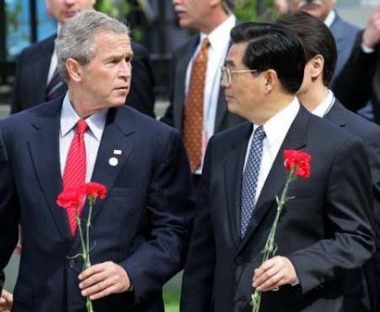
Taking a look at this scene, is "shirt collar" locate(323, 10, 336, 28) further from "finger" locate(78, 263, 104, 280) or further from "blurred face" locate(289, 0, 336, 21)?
"finger" locate(78, 263, 104, 280)

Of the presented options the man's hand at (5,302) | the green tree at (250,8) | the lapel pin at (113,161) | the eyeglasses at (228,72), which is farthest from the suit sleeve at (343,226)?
the green tree at (250,8)

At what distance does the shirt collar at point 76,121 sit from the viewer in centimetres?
514

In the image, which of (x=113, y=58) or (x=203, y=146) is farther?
(x=203, y=146)

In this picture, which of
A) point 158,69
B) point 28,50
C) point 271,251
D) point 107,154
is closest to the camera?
point 271,251

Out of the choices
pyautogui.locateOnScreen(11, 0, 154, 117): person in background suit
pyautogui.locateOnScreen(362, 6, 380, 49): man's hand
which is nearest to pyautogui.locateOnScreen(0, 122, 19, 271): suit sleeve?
pyautogui.locateOnScreen(11, 0, 154, 117): person in background suit

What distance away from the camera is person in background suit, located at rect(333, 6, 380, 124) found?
6.96 m

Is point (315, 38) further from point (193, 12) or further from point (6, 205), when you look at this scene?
point (193, 12)

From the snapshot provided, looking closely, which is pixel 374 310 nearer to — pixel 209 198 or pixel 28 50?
pixel 209 198

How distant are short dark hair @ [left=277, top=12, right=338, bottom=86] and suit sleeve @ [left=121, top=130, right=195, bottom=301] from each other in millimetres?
679

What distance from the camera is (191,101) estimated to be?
7.54m

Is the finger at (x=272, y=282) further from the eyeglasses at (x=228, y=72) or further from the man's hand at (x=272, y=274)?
the eyeglasses at (x=228, y=72)

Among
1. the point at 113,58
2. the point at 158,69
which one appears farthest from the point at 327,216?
the point at 158,69

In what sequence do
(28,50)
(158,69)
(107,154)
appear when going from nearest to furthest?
1. (107,154)
2. (28,50)
3. (158,69)

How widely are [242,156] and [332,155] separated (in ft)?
1.14
